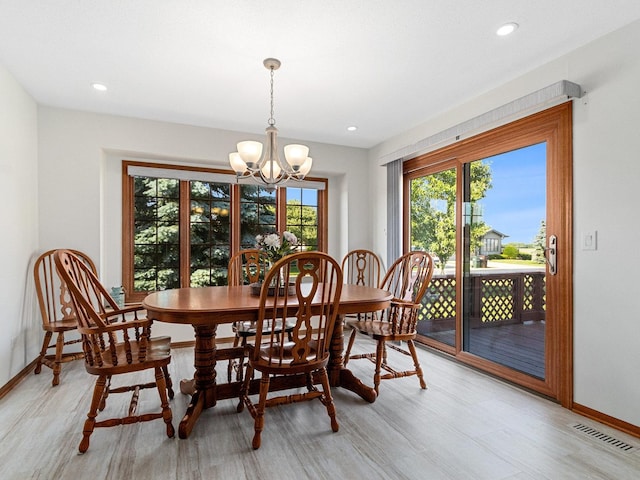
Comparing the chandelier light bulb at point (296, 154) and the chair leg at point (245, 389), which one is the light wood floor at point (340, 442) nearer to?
the chair leg at point (245, 389)

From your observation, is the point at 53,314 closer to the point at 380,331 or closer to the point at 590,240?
the point at 380,331

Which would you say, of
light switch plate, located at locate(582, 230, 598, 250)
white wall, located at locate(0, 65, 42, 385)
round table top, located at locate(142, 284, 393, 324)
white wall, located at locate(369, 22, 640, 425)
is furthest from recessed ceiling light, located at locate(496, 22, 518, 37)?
white wall, located at locate(0, 65, 42, 385)

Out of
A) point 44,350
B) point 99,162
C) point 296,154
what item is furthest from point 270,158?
point 44,350

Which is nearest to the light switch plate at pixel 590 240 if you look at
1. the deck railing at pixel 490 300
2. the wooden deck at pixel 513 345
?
the deck railing at pixel 490 300

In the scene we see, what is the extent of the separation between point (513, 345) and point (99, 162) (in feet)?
13.9

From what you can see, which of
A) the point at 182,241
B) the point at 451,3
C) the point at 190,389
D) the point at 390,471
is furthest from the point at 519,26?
the point at 182,241

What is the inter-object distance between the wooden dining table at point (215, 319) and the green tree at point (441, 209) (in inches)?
51.0

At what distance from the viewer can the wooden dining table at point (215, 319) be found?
78.0 inches

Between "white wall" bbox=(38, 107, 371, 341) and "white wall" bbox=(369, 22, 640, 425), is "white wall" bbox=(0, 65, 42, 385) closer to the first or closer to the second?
"white wall" bbox=(38, 107, 371, 341)

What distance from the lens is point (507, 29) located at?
223cm

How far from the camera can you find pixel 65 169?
3514 millimetres

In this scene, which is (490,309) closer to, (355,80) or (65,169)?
(355,80)

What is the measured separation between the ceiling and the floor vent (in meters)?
2.44

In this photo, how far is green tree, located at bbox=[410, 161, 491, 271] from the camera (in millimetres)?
3352
